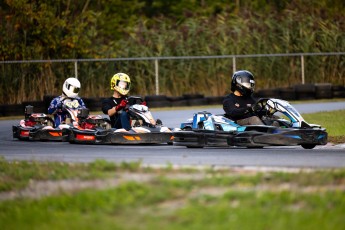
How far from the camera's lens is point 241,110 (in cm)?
1505

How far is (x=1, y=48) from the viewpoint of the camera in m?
28.6

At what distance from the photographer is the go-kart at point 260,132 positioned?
1399 cm

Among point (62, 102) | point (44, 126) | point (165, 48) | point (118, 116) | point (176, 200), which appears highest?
point (165, 48)

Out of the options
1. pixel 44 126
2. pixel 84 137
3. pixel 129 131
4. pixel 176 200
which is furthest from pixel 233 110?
pixel 176 200

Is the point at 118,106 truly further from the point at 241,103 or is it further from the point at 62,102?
the point at 241,103

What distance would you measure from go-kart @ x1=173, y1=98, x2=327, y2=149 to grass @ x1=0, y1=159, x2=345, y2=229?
3.89m

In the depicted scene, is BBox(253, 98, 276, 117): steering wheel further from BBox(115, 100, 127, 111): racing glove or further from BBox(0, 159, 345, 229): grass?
BBox(0, 159, 345, 229): grass

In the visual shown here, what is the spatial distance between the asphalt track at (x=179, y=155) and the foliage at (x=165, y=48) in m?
11.3

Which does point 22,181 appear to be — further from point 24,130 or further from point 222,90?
point 222,90

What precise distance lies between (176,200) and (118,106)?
7.77m

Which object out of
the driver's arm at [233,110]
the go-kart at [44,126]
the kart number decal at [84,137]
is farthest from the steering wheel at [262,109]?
the go-kart at [44,126]

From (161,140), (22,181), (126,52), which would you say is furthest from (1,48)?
(22,181)

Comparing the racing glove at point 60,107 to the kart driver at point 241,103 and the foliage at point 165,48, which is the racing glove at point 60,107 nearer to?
the kart driver at point 241,103

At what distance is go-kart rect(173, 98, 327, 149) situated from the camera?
14.0m
